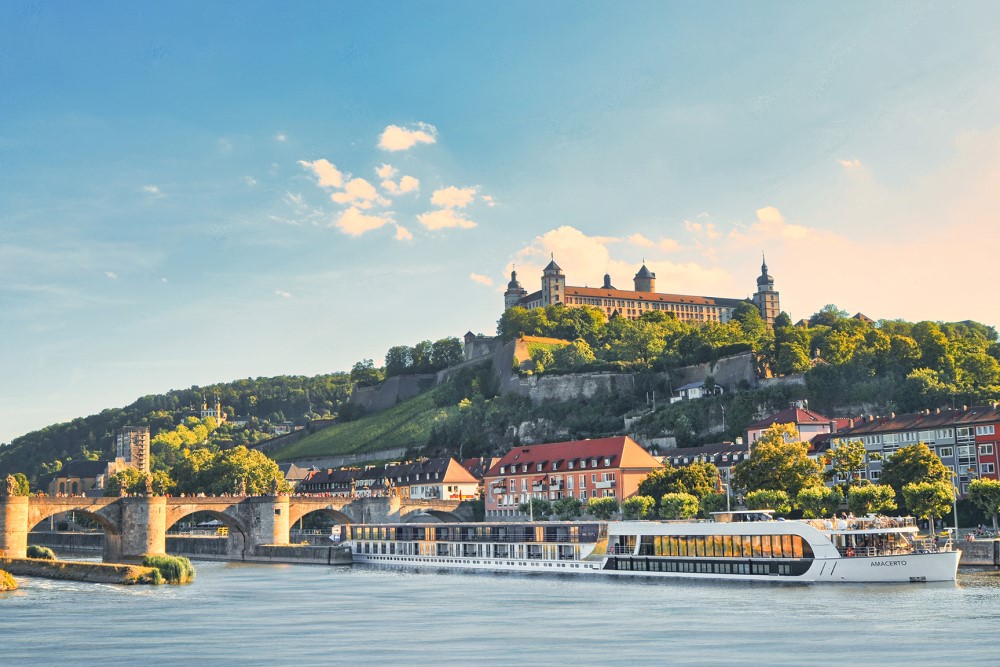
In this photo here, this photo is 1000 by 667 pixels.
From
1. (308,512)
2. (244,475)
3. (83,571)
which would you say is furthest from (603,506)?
(244,475)

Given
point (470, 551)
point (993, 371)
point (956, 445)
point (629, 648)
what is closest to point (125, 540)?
point (470, 551)

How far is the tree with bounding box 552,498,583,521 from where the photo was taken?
276ft

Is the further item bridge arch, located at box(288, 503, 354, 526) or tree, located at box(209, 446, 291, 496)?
tree, located at box(209, 446, 291, 496)

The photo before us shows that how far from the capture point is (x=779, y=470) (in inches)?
2729

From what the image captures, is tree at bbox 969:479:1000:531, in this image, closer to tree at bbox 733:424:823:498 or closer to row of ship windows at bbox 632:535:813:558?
tree at bbox 733:424:823:498

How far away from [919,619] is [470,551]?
36.1 meters

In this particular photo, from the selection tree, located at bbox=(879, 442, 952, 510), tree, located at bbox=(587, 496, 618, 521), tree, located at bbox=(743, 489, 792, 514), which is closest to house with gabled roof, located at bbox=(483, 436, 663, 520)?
tree, located at bbox=(587, 496, 618, 521)

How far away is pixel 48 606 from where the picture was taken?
147 ft

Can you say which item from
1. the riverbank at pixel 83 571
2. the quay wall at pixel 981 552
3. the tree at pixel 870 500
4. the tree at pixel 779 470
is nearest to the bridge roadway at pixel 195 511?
the riverbank at pixel 83 571

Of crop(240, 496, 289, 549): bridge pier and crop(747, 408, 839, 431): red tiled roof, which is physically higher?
crop(747, 408, 839, 431): red tiled roof

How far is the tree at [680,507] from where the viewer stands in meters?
70.1

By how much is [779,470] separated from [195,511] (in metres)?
37.9

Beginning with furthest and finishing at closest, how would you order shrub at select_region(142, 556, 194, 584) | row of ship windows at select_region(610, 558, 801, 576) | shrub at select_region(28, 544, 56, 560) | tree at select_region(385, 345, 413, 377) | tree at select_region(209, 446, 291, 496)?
tree at select_region(385, 345, 413, 377) → tree at select_region(209, 446, 291, 496) → shrub at select_region(28, 544, 56, 560) → shrub at select_region(142, 556, 194, 584) → row of ship windows at select_region(610, 558, 801, 576)

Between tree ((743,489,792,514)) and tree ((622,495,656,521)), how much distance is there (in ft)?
28.0
